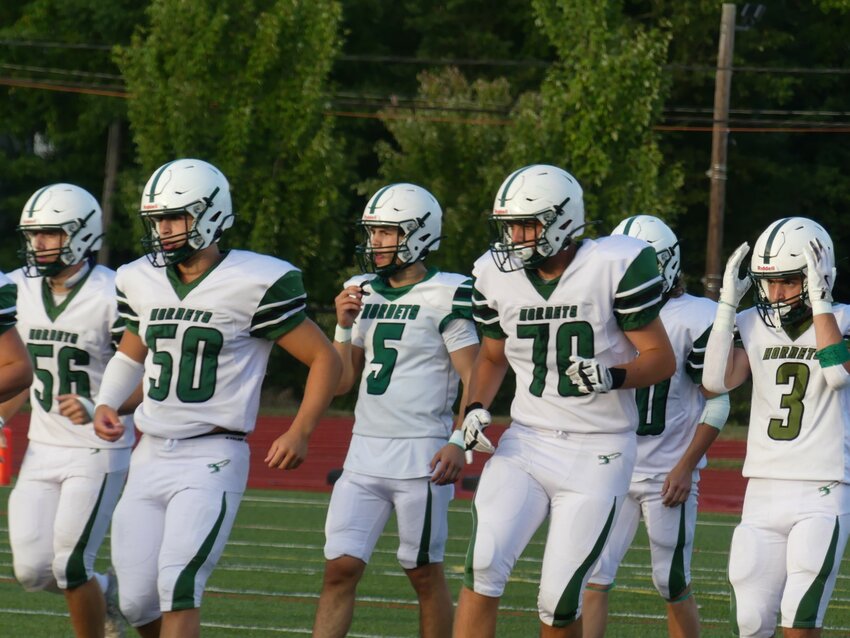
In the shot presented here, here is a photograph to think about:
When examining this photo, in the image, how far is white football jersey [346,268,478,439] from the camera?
22.0 ft

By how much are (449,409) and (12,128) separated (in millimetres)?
25825

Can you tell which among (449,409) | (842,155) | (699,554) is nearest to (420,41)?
(842,155)

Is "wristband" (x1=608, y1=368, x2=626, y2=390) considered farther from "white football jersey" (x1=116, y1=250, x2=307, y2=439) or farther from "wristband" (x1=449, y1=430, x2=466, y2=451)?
"white football jersey" (x1=116, y1=250, x2=307, y2=439)

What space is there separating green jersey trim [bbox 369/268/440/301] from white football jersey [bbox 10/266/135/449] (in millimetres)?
1049

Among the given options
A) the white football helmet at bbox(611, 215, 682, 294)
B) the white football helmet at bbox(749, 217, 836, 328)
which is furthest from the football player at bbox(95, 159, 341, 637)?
the white football helmet at bbox(611, 215, 682, 294)

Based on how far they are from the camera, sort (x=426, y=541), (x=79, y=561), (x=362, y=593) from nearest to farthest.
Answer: (x=79, y=561)
(x=426, y=541)
(x=362, y=593)

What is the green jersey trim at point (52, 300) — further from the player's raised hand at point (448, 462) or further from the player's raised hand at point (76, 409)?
the player's raised hand at point (448, 462)

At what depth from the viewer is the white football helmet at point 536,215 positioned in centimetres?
568

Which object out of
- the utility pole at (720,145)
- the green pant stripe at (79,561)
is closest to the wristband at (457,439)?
the green pant stripe at (79,561)

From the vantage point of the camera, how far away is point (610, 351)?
570cm

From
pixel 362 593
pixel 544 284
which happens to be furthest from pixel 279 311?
pixel 362 593

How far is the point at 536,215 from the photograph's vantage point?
5672mm

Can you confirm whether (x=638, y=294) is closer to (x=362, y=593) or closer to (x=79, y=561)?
(x=79, y=561)

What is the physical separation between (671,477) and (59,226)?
8.70 feet
